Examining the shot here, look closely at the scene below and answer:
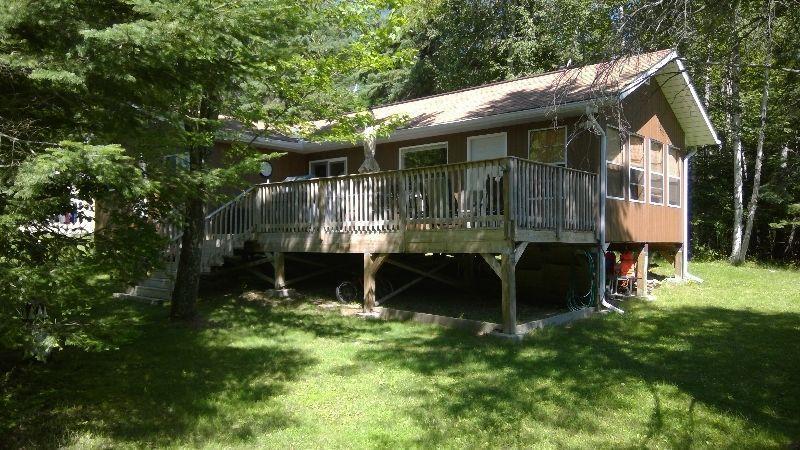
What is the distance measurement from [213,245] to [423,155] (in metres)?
5.61

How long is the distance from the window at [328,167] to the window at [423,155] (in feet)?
7.08

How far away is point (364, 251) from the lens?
11.1 metres

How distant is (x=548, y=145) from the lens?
40.6 ft

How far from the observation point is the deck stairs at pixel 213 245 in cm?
1173

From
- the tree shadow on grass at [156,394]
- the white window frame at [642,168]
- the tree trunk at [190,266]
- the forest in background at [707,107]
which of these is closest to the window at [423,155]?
the forest in background at [707,107]

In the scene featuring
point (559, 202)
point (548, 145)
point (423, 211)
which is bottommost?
point (423, 211)

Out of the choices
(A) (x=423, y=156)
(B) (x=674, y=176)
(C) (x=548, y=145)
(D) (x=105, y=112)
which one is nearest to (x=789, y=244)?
(B) (x=674, y=176)

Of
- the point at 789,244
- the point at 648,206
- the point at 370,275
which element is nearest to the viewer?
the point at 370,275

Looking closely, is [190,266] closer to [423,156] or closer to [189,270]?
[189,270]

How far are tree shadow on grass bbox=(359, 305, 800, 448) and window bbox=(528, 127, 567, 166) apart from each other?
12.2 feet

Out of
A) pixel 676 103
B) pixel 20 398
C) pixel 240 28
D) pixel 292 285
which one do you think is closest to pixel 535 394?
pixel 240 28

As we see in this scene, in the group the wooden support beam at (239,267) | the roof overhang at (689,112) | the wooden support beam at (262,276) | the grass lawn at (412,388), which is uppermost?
the roof overhang at (689,112)

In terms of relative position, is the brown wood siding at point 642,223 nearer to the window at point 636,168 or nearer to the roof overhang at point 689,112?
the window at point 636,168

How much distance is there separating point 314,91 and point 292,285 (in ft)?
18.5
